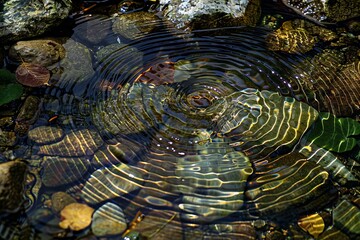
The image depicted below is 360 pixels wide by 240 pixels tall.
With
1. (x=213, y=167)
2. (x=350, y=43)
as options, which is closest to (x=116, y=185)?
(x=213, y=167)

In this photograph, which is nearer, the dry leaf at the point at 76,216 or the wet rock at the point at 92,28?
the dry leaf at the point at 76,216

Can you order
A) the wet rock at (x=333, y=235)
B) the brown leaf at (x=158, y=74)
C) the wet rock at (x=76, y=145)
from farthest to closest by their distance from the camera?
the brown leaf at (x=158, y=74)
the wet rock at (x=76, y=145)
the wet rock at (x=333, y=235)

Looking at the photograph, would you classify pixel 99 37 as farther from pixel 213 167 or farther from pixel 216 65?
pixel 213 167

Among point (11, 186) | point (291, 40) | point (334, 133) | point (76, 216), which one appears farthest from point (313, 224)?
point (11, 186)

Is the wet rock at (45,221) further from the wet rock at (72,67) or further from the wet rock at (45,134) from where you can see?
the wet rock at (72,67)

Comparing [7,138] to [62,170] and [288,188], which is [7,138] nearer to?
[62,170]

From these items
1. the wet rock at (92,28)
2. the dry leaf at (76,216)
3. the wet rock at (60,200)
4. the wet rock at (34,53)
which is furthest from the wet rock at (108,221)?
the wet rock at (92,28)

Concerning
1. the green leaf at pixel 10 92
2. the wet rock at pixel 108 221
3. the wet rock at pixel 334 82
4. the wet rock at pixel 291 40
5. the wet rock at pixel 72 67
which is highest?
the wet rock at pixel 291 40
